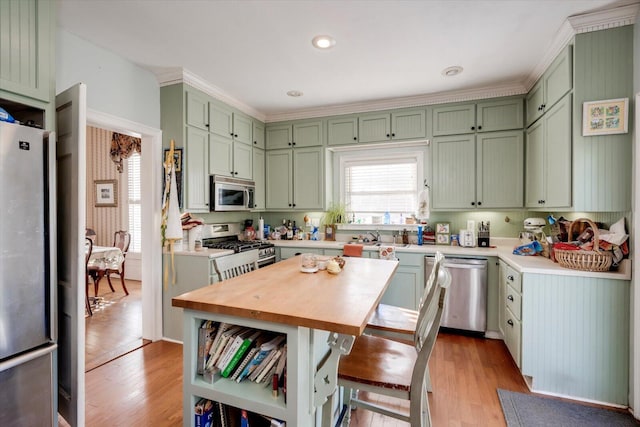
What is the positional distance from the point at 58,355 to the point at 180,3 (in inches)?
90.3

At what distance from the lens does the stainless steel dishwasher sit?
302cm

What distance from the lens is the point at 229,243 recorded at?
3.58 m

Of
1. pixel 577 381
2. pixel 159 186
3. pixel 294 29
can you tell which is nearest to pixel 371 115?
pixel 294 29

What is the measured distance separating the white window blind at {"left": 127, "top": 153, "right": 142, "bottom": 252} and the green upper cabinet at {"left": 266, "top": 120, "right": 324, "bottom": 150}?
110 inches

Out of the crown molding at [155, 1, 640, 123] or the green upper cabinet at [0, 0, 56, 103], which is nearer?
the green upper cabinet at [0, 0, 56, 103]

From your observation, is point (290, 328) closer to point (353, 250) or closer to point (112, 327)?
point (353, 250)

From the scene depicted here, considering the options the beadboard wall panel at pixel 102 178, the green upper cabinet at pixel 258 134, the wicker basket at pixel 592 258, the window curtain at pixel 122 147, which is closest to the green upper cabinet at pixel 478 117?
the wicker basket at pixel 592 258

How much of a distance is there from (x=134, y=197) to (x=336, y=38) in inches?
187

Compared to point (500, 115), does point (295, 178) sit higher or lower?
lower

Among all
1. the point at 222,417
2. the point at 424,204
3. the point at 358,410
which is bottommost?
the point at 358,410

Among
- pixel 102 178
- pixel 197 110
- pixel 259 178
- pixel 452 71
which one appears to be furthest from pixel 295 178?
pixel 102 178

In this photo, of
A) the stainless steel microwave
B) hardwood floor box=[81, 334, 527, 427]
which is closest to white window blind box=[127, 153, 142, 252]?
the stainless steel microwave

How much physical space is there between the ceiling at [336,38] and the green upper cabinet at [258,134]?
723mm

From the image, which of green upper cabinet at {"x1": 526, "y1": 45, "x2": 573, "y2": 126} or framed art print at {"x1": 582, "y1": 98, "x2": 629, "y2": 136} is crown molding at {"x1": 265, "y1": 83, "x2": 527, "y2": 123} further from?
framed art print at {"x1": 582, "y1": 98, "x2": 629, "y2": 136}
